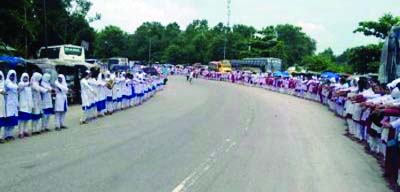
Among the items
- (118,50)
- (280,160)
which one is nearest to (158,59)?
(118,50)

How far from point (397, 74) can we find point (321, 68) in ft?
195

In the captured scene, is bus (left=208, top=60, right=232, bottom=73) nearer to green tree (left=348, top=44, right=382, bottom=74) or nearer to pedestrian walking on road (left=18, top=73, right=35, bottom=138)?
green tree (left=348, top=44, right=382, bottom=74)

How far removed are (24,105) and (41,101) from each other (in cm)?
109

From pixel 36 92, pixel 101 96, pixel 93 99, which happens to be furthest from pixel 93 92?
pixel 36 92

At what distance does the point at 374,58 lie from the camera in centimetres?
4012

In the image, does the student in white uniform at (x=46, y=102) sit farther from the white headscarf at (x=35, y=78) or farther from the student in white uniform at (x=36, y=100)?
the white headscarf at (x=35, y=78)

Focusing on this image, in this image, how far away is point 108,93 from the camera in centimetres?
2372

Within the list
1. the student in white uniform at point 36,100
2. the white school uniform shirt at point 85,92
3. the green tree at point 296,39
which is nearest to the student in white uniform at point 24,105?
the student in white uniform at point 36,100

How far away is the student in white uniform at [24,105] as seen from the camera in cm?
1564

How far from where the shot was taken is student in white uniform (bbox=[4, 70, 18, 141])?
14805mm

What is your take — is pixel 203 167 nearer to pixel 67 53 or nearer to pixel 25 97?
pixel 25 97

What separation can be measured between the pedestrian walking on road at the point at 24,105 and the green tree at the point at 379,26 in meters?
27.9

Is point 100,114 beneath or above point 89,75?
beneath

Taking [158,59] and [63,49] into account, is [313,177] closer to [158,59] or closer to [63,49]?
[63,49]
